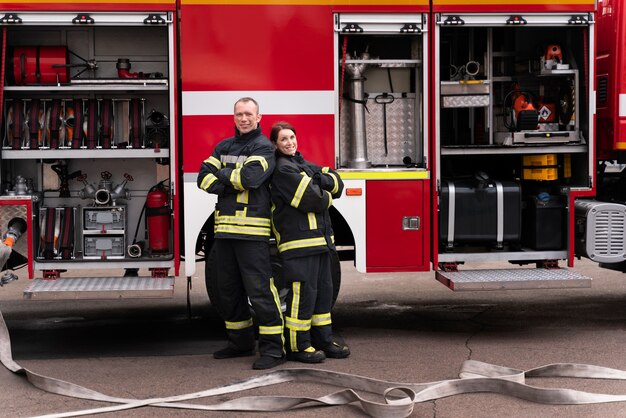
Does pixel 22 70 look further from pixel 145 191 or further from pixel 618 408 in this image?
pixel 618 408

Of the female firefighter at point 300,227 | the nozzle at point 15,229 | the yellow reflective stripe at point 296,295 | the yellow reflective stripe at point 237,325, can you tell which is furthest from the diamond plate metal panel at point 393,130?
the nozzle at point 15,229

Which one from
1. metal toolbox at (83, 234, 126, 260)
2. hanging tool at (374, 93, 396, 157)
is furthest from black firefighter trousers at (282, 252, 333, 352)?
metal toolbox at (83, 234, 126, 260)

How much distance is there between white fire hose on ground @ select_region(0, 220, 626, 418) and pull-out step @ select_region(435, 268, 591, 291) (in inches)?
35.4

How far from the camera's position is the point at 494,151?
7.72 meters

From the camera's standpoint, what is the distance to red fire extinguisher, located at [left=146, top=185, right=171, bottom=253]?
7.56 metres

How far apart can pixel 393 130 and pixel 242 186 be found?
176cm

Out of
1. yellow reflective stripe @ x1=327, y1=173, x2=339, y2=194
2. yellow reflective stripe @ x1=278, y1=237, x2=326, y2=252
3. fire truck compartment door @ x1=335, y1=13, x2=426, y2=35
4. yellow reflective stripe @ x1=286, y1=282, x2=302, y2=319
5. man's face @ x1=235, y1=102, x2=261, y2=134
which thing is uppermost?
fire truck compartment door @ x1=335, y1=13, x2=426, y2=35

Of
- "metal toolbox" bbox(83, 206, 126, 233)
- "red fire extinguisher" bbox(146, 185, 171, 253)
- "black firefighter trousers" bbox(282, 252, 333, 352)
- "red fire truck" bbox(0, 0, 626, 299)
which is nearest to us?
"black firefighter trousers" bbox(282, 252, 333, 352)

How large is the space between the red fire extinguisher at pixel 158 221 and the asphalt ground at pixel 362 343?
0.82 m

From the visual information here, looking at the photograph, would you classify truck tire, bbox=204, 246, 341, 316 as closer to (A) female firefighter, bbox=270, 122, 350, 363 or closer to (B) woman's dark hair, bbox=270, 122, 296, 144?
(A) female firefighter, bbox=270, 122, 350, 363

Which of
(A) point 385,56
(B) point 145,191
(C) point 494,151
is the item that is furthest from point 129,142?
(C) point 494,151

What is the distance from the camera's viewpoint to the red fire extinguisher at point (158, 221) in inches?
298

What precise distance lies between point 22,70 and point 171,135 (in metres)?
1.30

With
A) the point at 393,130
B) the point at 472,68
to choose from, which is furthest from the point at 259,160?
the point at 472,68
